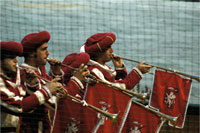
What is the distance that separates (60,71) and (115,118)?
775mm

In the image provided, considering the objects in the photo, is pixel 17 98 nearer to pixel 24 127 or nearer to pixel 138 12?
pixel 24 127

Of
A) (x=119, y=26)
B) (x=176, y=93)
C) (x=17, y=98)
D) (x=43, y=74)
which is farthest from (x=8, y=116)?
(x=119, y=26)

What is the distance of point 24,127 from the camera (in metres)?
5.08

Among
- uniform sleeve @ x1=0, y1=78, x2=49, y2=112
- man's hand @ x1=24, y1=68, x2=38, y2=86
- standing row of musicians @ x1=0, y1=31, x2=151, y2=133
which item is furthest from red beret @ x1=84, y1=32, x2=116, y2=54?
uniform sleeve @ x1=0, y1=78, x2=49, y2=112

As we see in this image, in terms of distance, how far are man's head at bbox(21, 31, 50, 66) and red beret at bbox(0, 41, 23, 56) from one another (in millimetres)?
279

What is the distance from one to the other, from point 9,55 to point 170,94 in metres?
2.16

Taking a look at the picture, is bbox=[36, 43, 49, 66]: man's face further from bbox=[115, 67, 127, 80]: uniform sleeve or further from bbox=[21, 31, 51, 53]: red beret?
bbox=[115, 67, 127, 80]: uniform sleeve

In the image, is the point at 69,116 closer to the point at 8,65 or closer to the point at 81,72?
the point at 81,72

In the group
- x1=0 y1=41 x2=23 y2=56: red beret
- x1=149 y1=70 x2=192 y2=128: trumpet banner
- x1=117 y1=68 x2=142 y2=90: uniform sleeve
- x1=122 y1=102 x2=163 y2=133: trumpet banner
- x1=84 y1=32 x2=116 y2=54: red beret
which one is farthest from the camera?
x1=149 y1=70 x2=192 y2=128: trumpet banner

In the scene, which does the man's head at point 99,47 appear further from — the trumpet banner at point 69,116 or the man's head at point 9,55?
the man's head at point 9,55

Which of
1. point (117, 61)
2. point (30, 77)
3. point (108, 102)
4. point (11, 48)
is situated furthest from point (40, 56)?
point (117, 61)

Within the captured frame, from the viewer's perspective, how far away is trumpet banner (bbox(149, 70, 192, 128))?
6445 mm

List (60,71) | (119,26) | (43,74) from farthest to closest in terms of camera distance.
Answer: (119,26) < (60,71) < (43,74)

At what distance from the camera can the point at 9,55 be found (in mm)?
4879
